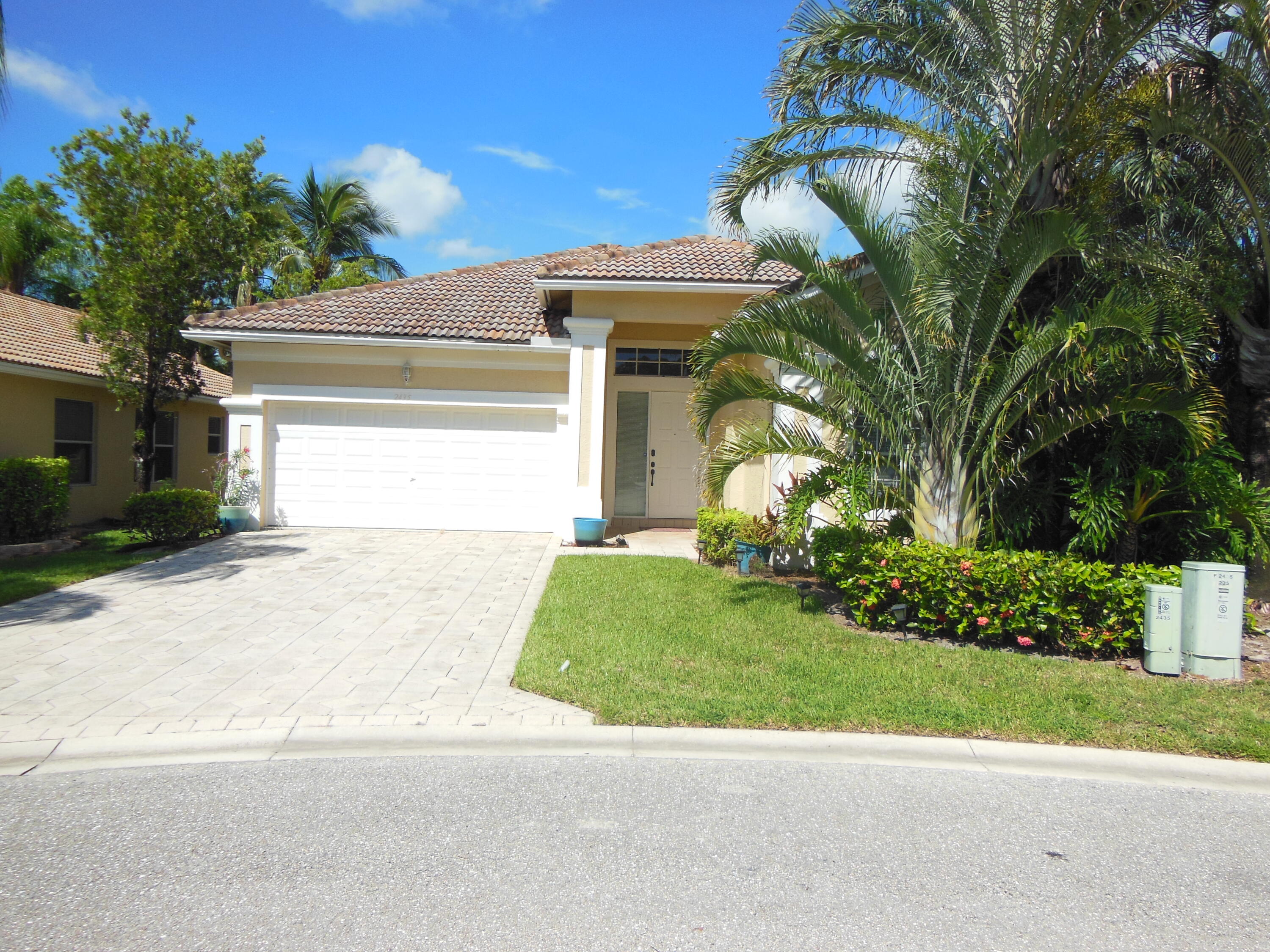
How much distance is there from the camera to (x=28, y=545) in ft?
38.9

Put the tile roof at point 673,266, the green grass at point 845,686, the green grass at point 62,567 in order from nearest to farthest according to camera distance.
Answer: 1. the green grass at point 845,686
2. the green grass at point 62,567
3. the tile roof at point 673,266

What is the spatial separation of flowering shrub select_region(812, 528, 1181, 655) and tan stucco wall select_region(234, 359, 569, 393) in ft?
26.9

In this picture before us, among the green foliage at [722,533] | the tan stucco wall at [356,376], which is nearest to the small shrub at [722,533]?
the green foliage at [722,533]

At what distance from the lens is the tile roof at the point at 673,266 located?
40.9 feet

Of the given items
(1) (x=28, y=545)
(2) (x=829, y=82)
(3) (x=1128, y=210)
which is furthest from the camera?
(1) (x=28, y=545)

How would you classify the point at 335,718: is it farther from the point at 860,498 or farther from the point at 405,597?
the point at 860,498

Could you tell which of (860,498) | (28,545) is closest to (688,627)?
(860,498)

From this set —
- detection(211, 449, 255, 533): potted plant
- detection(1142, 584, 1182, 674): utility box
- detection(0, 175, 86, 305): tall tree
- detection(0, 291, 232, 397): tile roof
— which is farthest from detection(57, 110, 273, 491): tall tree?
detection(1142, 584, 1182, 674): utility box

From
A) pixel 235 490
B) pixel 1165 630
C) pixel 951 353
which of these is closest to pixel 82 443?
pixel 235 490

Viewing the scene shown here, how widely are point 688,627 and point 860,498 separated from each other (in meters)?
2.04

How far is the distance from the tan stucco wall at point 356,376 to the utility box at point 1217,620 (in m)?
10.2

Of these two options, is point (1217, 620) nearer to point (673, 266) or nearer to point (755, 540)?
point (755, 540)

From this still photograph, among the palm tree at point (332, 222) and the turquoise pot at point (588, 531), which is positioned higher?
the palm tree at point (332, 222)

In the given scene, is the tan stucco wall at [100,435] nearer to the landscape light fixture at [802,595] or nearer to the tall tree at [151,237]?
the tall tree at [151,237]
